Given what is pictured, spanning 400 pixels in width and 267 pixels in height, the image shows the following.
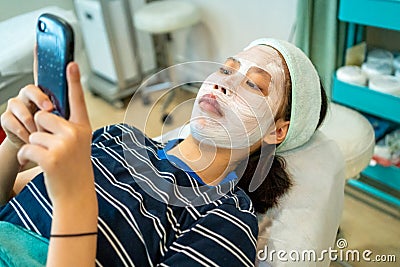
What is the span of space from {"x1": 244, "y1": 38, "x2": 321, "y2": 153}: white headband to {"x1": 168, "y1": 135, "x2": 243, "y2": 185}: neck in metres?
0.18

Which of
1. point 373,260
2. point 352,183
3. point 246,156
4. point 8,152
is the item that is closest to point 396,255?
point 373,260

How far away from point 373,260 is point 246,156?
82 centimetres

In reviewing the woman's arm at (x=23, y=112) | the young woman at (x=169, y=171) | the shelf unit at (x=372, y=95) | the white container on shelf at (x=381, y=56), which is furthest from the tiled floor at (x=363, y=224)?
the white container on shelf at (x=381, y=56)

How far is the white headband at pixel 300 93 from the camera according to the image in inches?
39.3

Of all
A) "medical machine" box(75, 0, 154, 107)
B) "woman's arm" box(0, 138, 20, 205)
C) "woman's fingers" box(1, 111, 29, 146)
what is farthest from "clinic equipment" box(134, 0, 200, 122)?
"woman's fingers" box(1, 111, 29, 146)

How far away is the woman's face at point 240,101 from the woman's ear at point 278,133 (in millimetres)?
31

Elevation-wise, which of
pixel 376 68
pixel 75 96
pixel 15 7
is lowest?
pixel 376 68

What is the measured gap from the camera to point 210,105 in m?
0.94

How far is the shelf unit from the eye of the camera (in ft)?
4.55

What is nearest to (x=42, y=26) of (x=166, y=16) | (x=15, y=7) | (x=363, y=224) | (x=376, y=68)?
(x=15, y=7)

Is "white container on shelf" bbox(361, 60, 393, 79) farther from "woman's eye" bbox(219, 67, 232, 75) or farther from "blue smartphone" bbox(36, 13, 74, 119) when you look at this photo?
"blue smartphone" bbox(36, 13, 74, 119)

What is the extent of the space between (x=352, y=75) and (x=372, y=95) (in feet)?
0.41

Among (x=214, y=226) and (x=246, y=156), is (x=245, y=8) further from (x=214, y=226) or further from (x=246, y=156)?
(x=214, y=226)

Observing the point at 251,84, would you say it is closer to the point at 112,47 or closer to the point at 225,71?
the point at 225,71
